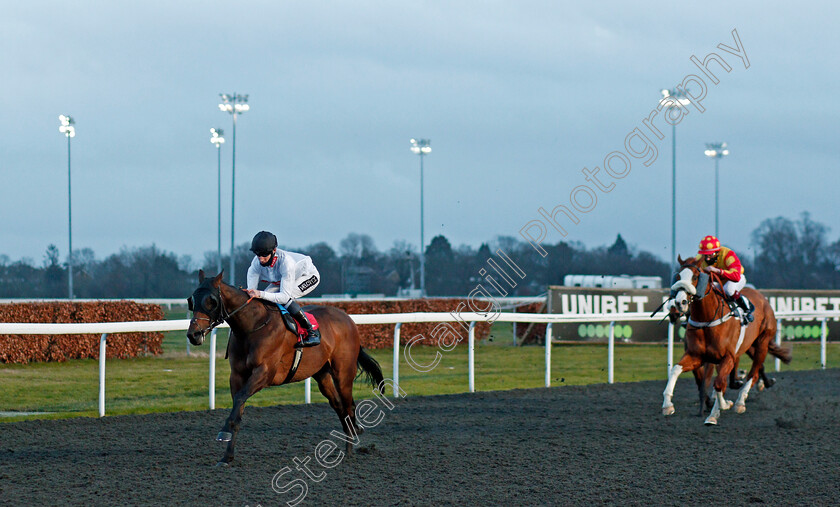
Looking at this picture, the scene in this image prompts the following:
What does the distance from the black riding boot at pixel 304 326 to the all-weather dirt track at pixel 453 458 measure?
701mm

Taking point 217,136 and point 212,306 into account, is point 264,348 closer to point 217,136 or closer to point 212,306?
point 212,306

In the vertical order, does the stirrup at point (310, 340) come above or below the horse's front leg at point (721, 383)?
above

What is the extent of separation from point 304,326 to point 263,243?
0.58 m

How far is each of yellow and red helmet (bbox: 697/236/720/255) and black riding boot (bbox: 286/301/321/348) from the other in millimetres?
3764

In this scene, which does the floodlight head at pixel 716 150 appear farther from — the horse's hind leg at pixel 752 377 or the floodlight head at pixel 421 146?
the horse's hind leg at pixel 752 377

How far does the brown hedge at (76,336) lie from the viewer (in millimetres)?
9414

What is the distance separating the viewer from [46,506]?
151 inches

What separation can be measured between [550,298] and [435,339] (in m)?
2.20

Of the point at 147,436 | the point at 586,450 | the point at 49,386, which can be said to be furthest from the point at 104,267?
the point at 586,450

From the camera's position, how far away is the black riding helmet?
4.91 m

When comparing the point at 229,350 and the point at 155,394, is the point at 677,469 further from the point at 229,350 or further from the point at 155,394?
the point at 155,394

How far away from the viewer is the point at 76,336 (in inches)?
408

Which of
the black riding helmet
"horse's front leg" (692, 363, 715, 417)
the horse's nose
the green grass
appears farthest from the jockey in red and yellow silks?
the horse's nose

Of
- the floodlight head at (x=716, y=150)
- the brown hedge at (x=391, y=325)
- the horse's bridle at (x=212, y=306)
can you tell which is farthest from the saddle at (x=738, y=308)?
the floodlight head at (x=716, y=150)
